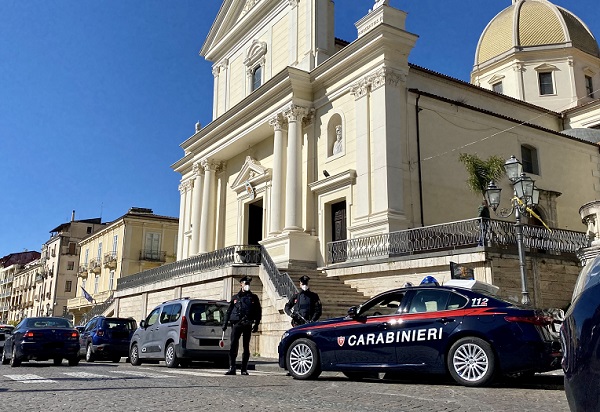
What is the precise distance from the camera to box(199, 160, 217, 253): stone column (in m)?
31.5

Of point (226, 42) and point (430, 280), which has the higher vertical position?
point (226, 42)

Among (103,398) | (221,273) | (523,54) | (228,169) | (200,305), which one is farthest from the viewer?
(523,54)

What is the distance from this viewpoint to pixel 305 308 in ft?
40.1

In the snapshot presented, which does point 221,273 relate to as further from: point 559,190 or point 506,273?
point 559,190

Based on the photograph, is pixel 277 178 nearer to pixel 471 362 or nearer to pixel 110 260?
pixel 471 362

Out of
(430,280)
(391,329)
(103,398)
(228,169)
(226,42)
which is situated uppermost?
(226,42)

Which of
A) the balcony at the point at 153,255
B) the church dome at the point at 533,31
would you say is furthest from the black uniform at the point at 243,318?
the balcony at the point at 153,255

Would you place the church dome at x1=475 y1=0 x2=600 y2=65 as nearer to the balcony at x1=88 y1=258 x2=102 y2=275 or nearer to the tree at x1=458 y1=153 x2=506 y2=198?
the tree at x1=458 y1=153 x2=506 y2=198

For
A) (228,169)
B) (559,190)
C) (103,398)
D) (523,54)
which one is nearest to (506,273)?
(103,398)

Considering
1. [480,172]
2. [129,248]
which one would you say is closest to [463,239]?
[480,172]

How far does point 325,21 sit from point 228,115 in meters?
6.71

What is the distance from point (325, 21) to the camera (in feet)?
88.1

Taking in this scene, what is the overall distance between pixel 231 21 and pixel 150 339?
78.5 ft

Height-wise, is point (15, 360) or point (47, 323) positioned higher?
point (47, 323)
